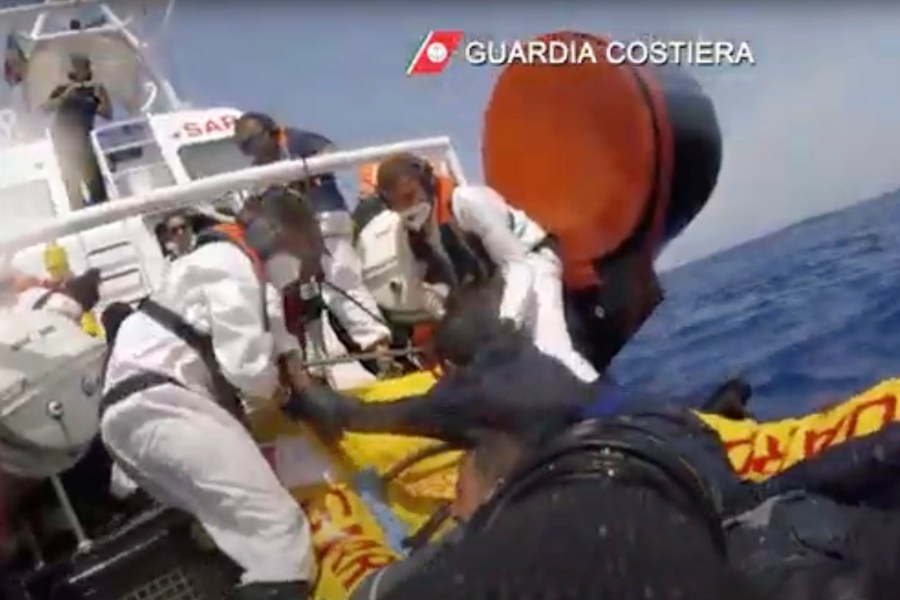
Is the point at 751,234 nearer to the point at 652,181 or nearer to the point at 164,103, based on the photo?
the point at 652,181

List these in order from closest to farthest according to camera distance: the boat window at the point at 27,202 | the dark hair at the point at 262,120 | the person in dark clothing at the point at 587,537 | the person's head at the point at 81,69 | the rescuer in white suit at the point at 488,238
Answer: the person in dark clothing at the point at 587,537
the rescuer in white suit at the point at 488,238
the dark hair at the point at 262,120
the boat window at the point at 27,202
the person's head at the point at 81,69

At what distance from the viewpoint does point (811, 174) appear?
1780 mm

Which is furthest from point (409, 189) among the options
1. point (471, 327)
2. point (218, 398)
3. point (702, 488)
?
point (702, 488)

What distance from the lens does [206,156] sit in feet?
8.23

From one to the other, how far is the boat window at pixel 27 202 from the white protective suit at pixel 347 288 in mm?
741

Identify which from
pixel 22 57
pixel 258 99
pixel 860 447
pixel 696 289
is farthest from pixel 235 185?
pixel 22 57

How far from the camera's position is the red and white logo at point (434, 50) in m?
1.69

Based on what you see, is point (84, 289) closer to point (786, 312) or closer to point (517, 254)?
point (517, 254)

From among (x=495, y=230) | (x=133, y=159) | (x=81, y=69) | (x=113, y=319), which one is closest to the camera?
(x=113, y=319)

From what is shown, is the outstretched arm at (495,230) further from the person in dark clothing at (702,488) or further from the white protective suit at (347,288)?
the person in dark clothing at (702,488)

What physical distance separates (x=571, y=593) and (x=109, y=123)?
90.0 inches

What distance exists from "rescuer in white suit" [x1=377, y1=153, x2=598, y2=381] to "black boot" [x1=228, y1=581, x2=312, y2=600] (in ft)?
1.00

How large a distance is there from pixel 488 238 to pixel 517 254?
0.03 metres

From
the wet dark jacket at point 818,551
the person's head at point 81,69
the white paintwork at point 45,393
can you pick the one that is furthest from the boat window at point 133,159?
the wet dark jacket at point 818,551
